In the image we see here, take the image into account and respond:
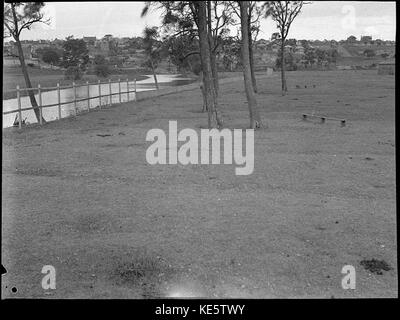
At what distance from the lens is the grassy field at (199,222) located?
4273mm

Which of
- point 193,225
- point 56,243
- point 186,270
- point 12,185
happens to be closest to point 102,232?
point 56,243

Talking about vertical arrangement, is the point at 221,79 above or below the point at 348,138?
above

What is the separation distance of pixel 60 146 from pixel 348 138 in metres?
7.75

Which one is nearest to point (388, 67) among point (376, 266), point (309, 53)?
point (309, 53)

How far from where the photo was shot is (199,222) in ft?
19.6

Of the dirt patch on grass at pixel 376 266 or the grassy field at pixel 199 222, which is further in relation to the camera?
the dirt patch on grass at pixel 376 266

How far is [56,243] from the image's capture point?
17.0 ft

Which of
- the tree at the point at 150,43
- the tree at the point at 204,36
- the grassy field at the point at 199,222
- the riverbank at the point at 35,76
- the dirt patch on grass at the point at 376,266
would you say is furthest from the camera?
the tree at the point at 204,36

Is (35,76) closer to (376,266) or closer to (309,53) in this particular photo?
(309,53)

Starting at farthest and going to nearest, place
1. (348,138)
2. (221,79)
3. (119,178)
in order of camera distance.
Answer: (221,79) → (348,138) → (119,178)

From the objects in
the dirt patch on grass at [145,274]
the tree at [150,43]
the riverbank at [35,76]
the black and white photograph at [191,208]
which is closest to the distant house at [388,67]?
the black and white photograph at [191,208]

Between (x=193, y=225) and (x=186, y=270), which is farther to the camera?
(x=193, y=225)

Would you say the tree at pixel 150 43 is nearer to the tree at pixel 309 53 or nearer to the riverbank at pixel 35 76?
the riverbank at pixel 35 76
